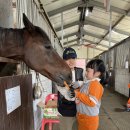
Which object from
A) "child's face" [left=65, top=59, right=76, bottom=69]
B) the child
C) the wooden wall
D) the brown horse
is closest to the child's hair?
the child

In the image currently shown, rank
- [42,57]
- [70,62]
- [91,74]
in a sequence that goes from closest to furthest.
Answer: [42,57], [91,74], [70,62]

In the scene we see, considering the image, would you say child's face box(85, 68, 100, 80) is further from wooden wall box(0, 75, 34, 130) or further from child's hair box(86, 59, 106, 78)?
wooden wall box(0, 75, 34, 130)

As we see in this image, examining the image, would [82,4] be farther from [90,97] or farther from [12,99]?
[12,99]

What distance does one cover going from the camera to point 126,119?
15.5 feet

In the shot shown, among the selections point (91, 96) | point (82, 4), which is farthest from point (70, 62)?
point (82, 4)

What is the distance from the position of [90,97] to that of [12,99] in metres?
0.79

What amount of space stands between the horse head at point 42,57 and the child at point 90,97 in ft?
0.87

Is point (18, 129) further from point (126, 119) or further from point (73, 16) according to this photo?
point (73, 16)

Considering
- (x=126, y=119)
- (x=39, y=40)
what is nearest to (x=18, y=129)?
(x=39, y=40)

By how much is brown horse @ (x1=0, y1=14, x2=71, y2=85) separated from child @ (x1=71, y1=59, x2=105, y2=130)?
265 mm

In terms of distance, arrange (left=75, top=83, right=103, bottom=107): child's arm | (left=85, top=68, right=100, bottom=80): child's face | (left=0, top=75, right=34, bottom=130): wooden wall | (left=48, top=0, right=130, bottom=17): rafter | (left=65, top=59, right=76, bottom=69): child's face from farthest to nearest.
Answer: (left=48, top=0, right=130, bottom=17): rafter, (left=65, top=59, right=76, bottom=69): child's face, (left=85, top=68, right=100, bottom=80): child's face, (left=75, top=83, right=103, bottom=107): child's arm, (left=0, top=75, right=34, bottom=130): wooden wall

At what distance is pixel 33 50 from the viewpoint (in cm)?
161

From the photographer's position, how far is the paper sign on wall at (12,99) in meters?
1.24

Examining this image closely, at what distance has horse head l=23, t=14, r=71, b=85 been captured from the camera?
1591 millimetres
